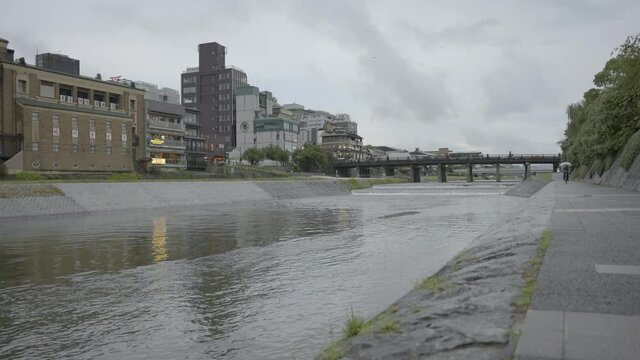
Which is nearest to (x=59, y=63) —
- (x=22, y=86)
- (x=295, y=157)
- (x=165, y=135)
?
(x=165, y=135)

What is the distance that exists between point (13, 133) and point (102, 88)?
18.9 m

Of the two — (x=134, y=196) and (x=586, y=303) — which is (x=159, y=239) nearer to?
(x=586, y=303)

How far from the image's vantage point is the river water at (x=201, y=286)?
29.7 feet

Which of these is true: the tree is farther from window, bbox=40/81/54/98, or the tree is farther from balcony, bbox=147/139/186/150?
window, bbox=40/81/54/98

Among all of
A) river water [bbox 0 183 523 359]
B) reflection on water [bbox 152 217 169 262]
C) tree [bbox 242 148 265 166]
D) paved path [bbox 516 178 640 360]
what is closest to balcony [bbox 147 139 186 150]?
tree [bbox 242 148 265 166]

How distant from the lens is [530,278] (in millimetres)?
8805

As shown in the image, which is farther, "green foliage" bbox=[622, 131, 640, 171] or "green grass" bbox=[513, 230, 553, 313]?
"green foliage" bbox=[622, 131, 640, 171]

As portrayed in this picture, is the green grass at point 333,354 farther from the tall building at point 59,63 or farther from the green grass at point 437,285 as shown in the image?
the tall building at point 59,63

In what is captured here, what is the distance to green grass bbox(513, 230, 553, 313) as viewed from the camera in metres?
7.17

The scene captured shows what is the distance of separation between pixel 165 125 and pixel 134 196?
57.0 m

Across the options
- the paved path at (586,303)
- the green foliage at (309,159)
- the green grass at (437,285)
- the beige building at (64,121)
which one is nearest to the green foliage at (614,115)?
the paved path at (586,303)

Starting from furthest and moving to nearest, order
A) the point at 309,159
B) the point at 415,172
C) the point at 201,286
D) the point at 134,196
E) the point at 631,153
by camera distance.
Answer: the point at 415,172, the point at 309,159, the point at 134,196, the point at 631,153, the point at 201,286

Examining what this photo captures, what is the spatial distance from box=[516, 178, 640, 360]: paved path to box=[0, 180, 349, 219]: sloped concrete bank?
39939 mm

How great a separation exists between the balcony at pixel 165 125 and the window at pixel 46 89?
1054 inches
